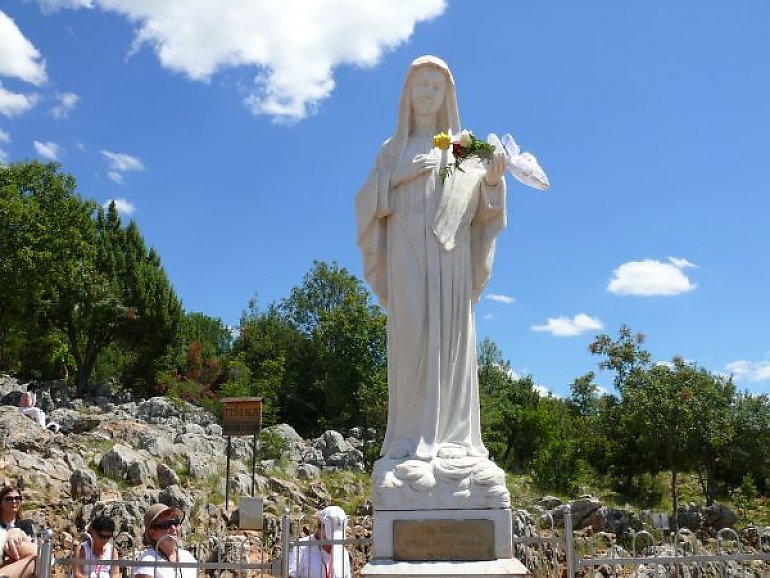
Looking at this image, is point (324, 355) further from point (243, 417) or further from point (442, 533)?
point (442, 533)

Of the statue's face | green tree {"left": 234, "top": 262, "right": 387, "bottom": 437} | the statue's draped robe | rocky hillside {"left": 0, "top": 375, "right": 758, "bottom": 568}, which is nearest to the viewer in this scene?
the statue's draped robe

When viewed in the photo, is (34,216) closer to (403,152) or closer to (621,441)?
(621,441)

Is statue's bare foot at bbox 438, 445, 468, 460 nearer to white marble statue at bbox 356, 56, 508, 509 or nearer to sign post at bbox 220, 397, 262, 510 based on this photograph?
white marble statue at bbox 356, 56, 508, 509

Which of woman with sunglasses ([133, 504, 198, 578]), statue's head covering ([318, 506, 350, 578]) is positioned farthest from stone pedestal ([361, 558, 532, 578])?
woman with sunglasses ([133, 504, 198, 578])

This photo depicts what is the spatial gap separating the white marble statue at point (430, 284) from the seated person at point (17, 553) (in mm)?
2606

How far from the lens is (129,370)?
140ft

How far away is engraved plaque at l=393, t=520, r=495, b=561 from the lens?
4.90 metres

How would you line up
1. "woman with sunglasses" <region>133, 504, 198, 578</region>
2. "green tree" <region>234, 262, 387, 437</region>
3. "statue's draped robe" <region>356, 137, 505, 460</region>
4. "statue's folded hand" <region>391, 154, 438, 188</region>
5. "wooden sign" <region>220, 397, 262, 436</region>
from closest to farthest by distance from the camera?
1. "woman with sunglasses" <region>133, 504, 198, 578</region>
2. "statue's draped robe" <region>356, 137, 505, 460</region>
3. "statue's folded hand" <region>391, 154, 438, 188</region>
4. "wooden sign" <region>220, 397, 262, 436</region>
5. "green tree" <region>234, 262, 387, 437</region>

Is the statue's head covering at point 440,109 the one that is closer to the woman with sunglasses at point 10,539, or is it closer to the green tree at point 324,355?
the woman with sunglasses at point 10,539

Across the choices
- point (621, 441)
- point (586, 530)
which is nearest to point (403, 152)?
point (586, 530)

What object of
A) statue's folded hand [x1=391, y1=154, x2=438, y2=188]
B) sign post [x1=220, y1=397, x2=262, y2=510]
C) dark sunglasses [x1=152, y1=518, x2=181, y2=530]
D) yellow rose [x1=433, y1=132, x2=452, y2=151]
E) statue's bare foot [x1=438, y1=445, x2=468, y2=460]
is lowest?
dark sunglasses [x1=152, y1=518, x2=181, y2=530]

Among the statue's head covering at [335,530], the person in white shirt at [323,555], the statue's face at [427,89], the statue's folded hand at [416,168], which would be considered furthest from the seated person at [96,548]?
the statue's face at [427,89]

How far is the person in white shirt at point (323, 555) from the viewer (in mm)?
5660

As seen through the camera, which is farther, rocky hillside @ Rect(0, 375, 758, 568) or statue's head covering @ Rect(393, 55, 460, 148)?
rocky hillside @ Rect(0, 375, 758, 568)
